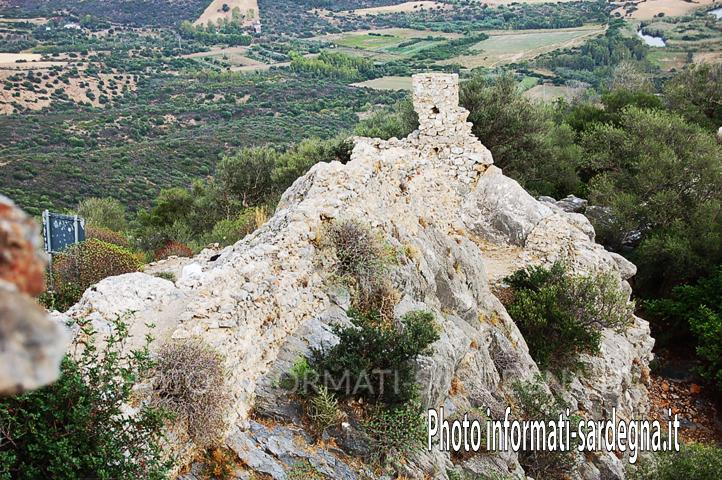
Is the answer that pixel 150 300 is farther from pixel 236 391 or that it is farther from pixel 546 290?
pixel 546 290

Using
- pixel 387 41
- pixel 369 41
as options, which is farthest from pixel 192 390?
pixel 387 41

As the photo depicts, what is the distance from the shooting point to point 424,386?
8562mm

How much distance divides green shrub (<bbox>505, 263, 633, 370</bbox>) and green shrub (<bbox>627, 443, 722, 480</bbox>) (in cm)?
257

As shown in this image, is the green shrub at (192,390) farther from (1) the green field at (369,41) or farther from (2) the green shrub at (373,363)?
(1) the green field at (369,41)

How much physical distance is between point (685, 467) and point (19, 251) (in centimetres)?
1393

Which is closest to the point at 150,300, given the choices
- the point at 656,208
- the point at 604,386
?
the point at 604,386

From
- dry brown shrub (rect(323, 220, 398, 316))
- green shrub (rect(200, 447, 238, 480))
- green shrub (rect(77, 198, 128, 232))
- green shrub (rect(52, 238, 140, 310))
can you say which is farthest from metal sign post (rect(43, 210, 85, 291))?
green shrub (rect(77, 198, 128, 232))

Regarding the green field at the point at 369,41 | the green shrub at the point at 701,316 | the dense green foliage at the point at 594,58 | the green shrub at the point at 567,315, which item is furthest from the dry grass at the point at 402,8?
the green shrub at the point at 567,315

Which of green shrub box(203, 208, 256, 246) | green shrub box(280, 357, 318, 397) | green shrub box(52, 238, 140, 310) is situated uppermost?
green shrub box(280, 357, 318, 397)

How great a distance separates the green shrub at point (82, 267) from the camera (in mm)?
11766

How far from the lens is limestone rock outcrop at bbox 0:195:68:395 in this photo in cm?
195

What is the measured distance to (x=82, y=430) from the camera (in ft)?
18.1

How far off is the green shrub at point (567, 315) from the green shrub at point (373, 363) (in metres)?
7.00

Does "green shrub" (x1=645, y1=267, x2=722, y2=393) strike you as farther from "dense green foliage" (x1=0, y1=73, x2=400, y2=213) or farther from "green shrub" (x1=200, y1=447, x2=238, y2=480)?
"dense green foliage" (x1=0, y1=73, x2=400, y2=213)
